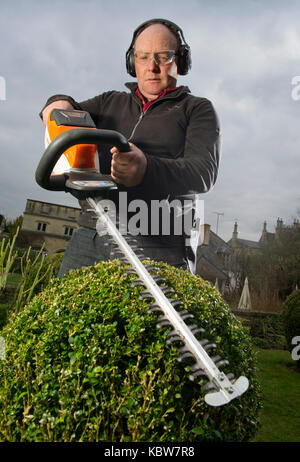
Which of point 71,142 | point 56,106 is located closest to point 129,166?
point 71,142

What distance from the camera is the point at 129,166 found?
1.62 meters

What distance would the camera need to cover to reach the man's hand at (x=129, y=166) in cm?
159

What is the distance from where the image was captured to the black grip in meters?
1.48

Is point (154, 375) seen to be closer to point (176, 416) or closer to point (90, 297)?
point (176, 416)

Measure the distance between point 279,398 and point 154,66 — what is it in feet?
16.9

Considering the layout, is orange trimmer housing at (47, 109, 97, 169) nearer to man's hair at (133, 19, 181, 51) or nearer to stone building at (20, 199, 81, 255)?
man's hair at (133, 19, 181, 51)

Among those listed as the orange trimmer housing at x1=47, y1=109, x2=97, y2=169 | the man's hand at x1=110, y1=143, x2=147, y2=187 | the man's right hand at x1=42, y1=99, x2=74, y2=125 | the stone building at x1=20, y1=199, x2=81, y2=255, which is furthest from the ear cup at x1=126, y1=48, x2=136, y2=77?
the stone building at x1=20, y1=199, x2=81, y2=255

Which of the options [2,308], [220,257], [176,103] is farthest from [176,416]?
[220,257]

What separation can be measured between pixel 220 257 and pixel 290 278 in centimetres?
761

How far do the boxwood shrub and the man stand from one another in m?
0.51

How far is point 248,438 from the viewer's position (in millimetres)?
1466

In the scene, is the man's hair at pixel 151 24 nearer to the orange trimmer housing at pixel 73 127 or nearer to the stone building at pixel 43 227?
the orange trimmer housing at pixel 73 127
